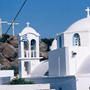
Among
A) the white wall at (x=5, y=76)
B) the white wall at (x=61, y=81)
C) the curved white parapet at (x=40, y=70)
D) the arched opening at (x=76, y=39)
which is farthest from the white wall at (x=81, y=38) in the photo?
the white wall at (x=5, y=76)

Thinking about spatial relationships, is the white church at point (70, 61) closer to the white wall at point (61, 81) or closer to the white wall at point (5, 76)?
the white wall at point (61, 81)

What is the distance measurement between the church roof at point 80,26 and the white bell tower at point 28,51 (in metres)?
6.49

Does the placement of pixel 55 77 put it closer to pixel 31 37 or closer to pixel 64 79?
pixel 64 79

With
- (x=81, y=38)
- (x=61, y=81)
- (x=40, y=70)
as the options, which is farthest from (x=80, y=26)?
(x=40, y=70)

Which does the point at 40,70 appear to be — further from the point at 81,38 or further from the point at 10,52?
the point at 10,52

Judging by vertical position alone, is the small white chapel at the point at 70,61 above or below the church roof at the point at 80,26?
below

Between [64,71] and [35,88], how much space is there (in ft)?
30.1

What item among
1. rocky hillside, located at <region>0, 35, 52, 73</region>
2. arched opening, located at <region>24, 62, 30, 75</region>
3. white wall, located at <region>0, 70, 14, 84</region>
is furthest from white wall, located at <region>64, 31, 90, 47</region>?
rocky hillside, located at <region>0, 35, 52, 73</region>

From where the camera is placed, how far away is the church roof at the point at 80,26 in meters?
39.2

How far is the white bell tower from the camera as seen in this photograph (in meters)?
46.3

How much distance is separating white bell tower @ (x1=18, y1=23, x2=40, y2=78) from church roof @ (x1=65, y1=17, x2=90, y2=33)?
21.3 ft

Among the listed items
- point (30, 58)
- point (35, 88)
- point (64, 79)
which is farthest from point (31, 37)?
point (35, 88)

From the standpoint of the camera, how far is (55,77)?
38906 millimetres

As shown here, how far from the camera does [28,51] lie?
46.4 m
